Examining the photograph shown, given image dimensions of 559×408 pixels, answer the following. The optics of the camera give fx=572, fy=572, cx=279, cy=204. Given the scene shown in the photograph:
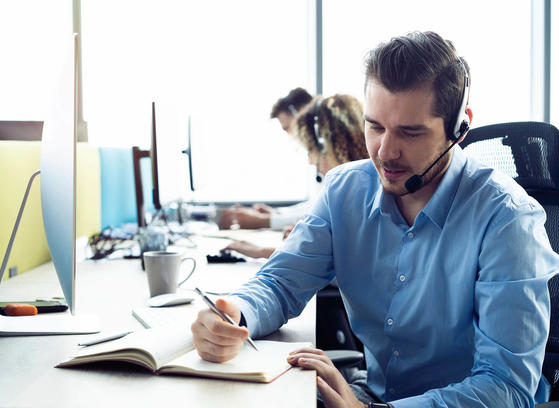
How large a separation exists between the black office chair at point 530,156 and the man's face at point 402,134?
9.0 inches

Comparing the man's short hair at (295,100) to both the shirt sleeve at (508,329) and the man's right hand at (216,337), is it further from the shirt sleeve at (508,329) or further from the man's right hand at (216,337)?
the man's right hand at (216,337)

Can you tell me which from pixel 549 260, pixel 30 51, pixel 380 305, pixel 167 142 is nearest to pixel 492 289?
pixel 549 260

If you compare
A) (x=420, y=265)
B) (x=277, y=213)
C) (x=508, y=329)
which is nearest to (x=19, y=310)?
(x=420, y=265)

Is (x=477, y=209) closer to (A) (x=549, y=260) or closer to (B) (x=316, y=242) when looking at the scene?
(A) (x=549, y=260)

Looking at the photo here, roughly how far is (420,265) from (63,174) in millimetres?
692

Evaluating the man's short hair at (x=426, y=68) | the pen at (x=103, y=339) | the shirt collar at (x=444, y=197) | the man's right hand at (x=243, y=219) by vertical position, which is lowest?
the man's right hand at (x=243, y=219)

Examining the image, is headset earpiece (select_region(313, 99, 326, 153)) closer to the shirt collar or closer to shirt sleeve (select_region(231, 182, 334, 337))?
shirt sleeve (select_region(231, 182, 334, 337))

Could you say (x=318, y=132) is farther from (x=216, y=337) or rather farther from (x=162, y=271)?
(x=216, y=337)

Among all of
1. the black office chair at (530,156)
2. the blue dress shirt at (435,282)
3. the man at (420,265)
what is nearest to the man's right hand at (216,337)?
the man at (420,265)

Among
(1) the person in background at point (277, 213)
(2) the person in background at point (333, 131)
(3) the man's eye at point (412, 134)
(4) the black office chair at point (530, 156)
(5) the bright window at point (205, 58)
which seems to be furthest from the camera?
(5) the bright window at point (205, 58)

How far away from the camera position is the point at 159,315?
1148 mm

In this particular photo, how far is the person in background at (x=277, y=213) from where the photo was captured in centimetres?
299

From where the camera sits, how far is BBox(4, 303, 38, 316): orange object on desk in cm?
115

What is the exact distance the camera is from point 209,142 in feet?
12.7
